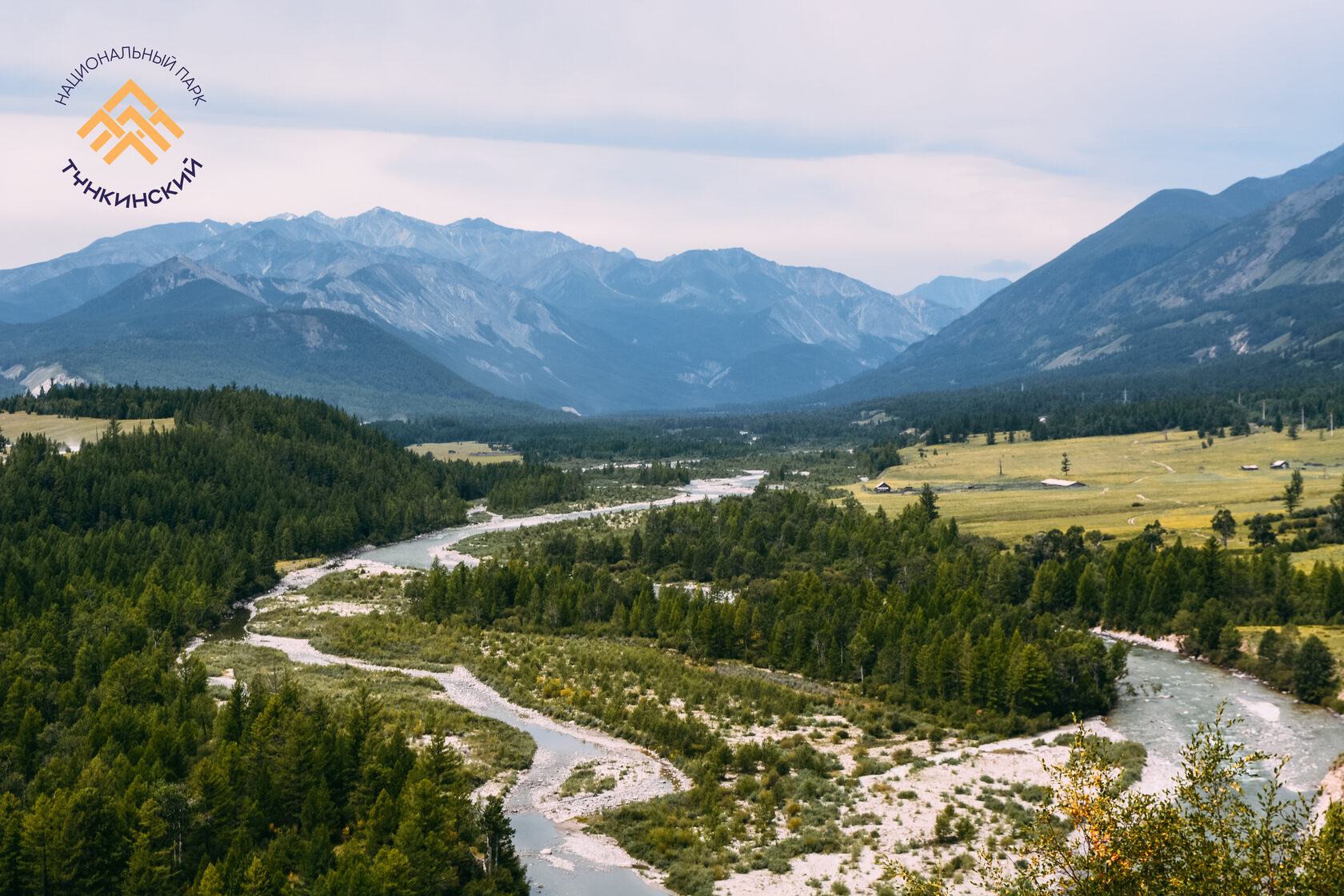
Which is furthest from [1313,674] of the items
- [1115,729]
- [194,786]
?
[194,786]

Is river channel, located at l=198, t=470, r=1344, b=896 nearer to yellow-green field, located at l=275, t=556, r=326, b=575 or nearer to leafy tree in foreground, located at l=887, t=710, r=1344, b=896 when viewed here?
leafy tree in foreground, located at l=887, t=710, r=1344, b=896

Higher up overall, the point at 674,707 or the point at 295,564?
the point at 295,564

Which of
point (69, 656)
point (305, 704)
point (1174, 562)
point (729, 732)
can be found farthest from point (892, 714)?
point (69, 656)

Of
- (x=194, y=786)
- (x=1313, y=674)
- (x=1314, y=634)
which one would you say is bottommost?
(x=1313, y=674)

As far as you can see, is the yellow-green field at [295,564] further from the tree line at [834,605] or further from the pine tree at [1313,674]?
the pine tree at [1313,674]

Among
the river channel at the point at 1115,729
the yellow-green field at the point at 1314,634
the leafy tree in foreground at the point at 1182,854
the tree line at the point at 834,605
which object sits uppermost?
the leafy tree in foreground at the point at 1182,854

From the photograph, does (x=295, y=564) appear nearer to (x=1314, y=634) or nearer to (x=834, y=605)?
(x=834, y=605)

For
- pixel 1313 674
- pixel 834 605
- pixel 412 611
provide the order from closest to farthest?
1. pixel 1313 674
2. pixel 834 605
3. pixel 412 611

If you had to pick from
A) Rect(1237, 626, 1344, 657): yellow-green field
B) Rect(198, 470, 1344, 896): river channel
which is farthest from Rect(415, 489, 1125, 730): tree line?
Rect(1237, 626, 1344, 657): yellow-green field

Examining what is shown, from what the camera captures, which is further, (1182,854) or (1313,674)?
(1313,674)

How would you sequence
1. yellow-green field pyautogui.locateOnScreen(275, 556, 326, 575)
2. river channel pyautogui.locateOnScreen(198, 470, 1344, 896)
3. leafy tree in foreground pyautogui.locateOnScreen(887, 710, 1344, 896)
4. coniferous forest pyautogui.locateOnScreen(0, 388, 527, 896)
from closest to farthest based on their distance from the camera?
leafy tree in foreground pyautogui.locateOnScreen(887, 710, 1344, 896) → coniferous forest pyautogui.locateOnScreen(0, 388, 527, 896) → river channel pyautogui.locateOnScreen(198, 470, 1344, 896) → yellow-green field pyautogui.locateOnScreen(275, 556, 326, 575)

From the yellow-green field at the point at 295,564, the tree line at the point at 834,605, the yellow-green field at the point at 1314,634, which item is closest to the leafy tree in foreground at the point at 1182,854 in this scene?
the tree line at the point at 834,605
